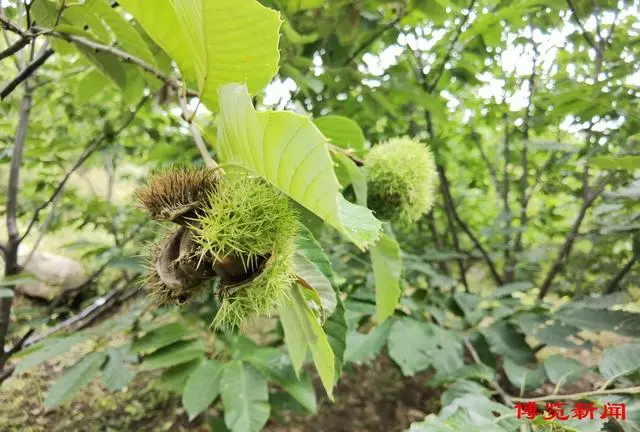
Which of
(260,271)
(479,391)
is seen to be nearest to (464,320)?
(479,391)

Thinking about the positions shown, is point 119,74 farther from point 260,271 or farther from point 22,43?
point 260,271

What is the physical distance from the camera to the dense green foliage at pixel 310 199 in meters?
0.67

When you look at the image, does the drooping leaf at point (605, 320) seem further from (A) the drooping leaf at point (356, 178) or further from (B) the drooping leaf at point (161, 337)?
(B) the drooping leaf at point (161, 337)

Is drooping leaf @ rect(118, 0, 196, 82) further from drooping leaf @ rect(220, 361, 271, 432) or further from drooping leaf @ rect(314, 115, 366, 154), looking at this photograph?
drooping leaf @ rect(220, 361, 271, 432)

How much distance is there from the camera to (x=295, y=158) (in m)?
0.48

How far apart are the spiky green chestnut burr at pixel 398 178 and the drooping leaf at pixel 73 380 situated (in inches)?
47.0

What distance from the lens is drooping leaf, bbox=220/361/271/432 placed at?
138 centimetres

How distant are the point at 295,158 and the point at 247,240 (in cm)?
24

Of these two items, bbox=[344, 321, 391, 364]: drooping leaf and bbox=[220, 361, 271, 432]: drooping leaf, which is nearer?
bbox=[220, 361, 271, 432]: drooping leaf

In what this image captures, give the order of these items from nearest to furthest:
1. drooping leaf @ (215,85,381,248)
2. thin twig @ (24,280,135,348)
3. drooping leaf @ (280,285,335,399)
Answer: drooping leaf @ (215,85,381,248) < drooping leaf @ (280,285,335,399) < thin twig @ (24,280,135,348)

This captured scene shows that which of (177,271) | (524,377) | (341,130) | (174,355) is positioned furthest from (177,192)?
(524,377)

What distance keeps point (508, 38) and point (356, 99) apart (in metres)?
1.47

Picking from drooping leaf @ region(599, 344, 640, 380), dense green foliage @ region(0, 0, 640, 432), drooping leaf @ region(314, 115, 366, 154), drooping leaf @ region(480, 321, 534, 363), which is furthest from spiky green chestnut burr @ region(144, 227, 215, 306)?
drooping leaf @ region(480, 321, 534, 363)

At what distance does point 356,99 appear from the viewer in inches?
81.4
